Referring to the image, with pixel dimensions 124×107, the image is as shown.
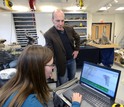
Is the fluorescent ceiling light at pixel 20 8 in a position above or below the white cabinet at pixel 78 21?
above

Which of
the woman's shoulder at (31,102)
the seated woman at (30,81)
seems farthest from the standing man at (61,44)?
the woman's shoulder at (31,102)

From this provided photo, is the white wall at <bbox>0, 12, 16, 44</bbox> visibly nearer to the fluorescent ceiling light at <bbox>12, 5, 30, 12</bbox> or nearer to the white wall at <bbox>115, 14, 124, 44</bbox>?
the fluorescent ceiling light at <bbox>12, 5, 30, 12</bbox>

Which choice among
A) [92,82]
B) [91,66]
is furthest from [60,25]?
[92,82]

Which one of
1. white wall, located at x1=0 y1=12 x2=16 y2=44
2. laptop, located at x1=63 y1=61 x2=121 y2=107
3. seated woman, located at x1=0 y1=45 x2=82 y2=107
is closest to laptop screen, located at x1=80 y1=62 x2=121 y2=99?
laptop, located at x1=63 y1=61 x2=121 y2=107

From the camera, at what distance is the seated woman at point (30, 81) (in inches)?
26.7

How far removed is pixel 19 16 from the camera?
5.12 m

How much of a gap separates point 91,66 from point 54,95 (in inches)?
17.4

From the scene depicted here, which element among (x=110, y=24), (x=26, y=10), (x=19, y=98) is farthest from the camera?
(x=110, y=24)

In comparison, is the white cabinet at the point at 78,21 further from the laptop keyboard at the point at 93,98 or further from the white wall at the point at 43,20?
the laptop keyboard at the point at 93,98

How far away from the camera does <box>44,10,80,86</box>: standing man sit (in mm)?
1610

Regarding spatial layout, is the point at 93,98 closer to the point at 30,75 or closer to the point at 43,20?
the point at 30,75

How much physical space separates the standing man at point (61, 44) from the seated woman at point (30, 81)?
32.7 inches

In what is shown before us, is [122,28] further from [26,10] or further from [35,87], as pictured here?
[35,87]

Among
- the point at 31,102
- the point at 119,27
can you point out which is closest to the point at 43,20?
the point at 31,102
